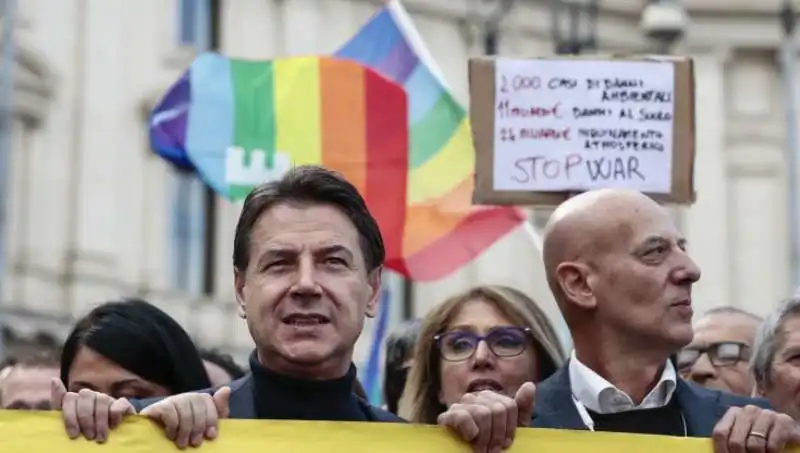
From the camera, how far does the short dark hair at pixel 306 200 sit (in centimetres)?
521

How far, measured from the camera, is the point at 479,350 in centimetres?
646

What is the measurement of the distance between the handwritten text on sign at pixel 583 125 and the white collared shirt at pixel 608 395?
2805 millimetres

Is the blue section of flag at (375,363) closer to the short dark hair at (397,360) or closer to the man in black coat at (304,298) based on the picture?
the short dark hair at (397,360)

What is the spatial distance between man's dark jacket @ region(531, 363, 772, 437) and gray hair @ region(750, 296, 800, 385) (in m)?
0.59

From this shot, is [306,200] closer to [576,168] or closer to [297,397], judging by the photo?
[297,397]

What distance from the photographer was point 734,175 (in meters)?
32.0

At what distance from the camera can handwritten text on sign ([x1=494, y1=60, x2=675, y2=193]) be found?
27.5ft

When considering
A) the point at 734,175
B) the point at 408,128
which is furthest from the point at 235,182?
the point at 734,175

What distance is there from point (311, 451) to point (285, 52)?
2239cm

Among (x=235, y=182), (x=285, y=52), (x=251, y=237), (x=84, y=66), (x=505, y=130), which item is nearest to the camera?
(x=251, y=237)

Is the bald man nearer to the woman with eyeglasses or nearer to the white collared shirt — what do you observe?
the white collared shirt

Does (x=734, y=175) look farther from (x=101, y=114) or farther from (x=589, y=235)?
(x=589, y=235)

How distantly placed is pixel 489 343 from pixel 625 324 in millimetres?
1035

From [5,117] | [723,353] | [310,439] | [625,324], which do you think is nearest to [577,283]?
[625,324]
